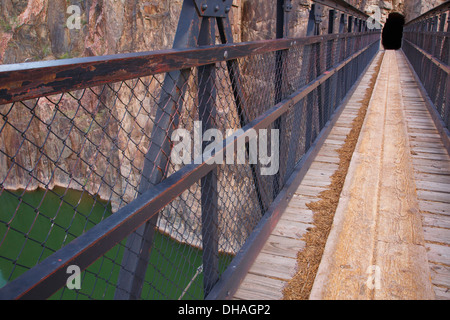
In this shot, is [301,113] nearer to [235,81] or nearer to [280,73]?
A: [280,73]

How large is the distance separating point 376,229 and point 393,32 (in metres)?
39.4

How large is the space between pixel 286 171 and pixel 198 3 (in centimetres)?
217

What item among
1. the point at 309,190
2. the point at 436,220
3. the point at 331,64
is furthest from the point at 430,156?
the point at 331,64

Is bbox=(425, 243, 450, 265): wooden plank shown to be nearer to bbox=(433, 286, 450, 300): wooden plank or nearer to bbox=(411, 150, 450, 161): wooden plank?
bbox=(433, 286, 450, 300): wooden plank

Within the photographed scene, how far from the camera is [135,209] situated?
1.43m

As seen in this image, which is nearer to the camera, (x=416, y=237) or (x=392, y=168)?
(x=416, y=237)

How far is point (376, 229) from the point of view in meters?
2.98

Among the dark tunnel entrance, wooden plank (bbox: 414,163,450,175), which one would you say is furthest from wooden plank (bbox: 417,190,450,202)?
the dark tunnel entrance

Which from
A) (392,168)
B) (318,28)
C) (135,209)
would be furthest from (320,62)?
(135,209)

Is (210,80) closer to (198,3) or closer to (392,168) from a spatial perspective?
(198,3)

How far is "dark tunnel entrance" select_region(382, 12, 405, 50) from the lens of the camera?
35344mm

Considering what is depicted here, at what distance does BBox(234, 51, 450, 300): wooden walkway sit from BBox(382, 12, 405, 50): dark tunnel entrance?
35.5 metres

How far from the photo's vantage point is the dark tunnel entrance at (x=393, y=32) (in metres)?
35.3
